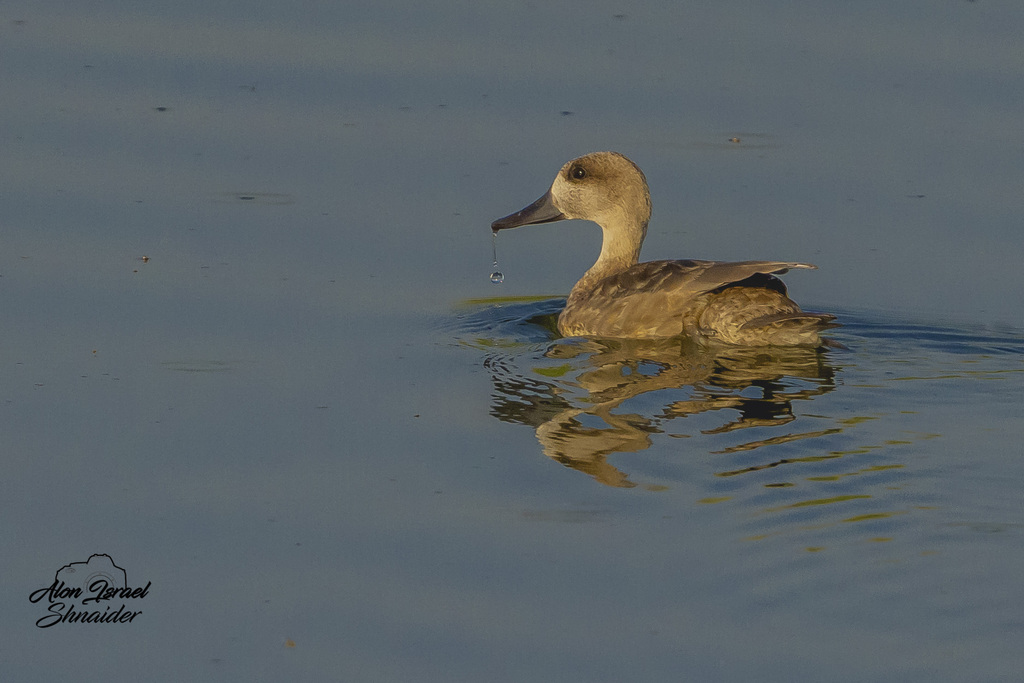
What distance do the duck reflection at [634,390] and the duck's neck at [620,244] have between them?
3.38 feet

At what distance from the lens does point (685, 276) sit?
9297 millimetres

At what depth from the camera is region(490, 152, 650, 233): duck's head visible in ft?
34.2

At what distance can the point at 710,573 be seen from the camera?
6172mm

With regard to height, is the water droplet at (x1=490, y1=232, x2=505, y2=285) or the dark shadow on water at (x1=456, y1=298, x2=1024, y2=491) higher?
the water droplet at (x1=490, y1=232, x2=505, y2=285)

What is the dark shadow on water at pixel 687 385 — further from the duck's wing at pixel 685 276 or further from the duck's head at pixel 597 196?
the duck's head at pixel 597 196

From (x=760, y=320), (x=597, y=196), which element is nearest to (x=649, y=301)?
(x=760, y=320)

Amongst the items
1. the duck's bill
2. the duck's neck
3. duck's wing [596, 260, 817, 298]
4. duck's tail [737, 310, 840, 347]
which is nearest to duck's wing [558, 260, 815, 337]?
duck's wing [596, 260, 817, 298]

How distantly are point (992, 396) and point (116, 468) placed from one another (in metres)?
4.63

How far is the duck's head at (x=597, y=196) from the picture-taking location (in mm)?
10414

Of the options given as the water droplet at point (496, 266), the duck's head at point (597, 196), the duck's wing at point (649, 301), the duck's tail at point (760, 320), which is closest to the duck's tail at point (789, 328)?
the duck's tail at point (760, 320)

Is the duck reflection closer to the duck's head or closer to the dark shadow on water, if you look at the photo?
the dark shadow on water

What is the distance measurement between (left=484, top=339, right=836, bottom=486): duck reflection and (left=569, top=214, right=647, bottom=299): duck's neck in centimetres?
103

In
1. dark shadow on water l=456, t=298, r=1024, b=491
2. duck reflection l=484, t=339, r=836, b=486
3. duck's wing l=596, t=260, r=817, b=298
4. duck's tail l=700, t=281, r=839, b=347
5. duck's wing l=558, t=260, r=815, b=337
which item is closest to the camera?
dark shadow on water l=456, t=298, r=1024, b=491

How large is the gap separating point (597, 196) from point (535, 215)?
450 mm
